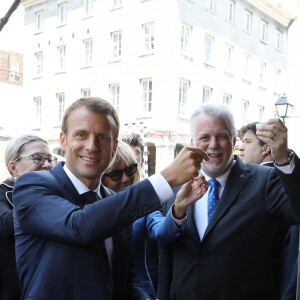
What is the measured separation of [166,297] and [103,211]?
89 centimetres

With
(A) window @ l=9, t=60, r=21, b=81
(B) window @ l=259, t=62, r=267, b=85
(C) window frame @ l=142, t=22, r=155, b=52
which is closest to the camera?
(C) window frame @ l=142, t=22, r=155, b=52

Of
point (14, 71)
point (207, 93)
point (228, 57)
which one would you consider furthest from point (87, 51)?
point (228, 57)

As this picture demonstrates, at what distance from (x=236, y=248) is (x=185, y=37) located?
11.9 metres

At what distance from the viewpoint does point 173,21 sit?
12367mm

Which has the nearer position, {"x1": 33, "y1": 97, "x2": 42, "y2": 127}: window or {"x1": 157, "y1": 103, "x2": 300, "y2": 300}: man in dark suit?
{"x1": 157, "y1": 103, "x2": 300, "y2": 300}: man in dark suit

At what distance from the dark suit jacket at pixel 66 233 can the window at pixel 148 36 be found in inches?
472

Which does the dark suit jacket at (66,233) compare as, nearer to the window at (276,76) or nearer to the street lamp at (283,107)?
the street lamp at (283,107)

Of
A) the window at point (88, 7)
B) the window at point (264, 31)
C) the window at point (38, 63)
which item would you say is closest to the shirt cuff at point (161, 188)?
the window at point (88, 7)

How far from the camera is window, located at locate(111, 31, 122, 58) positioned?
13.5 meters

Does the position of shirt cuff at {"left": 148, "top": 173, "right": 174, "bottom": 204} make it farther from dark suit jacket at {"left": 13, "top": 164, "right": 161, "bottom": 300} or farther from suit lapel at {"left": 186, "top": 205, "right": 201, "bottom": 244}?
suit lapel at {"left": 186, "top": 205, "right": 201, "bottom": 244}

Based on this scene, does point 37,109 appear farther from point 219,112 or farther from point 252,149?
point 219,112

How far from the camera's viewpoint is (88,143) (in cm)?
124

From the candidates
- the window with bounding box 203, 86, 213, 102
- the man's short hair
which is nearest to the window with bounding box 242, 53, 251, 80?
the window with bounding box 203, 86, 213, 102

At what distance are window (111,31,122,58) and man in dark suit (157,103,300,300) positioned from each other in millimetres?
12165
